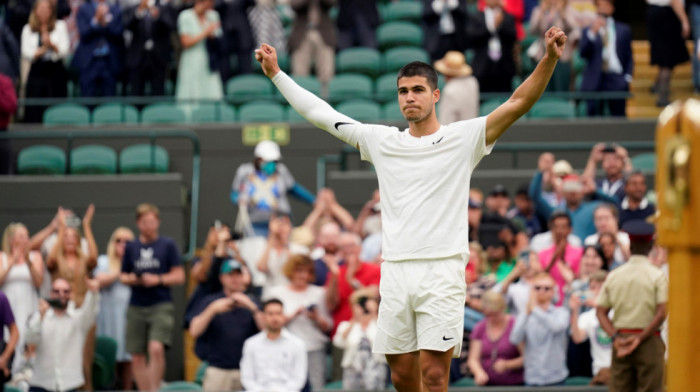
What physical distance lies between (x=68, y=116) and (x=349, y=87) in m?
3.96

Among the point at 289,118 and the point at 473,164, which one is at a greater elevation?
the point at 289,118

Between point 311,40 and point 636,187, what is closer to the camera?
point 636,187

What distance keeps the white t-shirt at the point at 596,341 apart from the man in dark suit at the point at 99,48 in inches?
358

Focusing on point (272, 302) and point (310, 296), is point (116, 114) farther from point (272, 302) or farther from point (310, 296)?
point (272, 302)

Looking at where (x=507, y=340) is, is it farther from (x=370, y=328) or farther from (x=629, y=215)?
(x=629, y=215)

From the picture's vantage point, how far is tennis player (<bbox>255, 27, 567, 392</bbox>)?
5496 mm

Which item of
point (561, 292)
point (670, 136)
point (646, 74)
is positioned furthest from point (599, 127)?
point (670, 136)

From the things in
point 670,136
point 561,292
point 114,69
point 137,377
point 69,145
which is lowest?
point 137,377

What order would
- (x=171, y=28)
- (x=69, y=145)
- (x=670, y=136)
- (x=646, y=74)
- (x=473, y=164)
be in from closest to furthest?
1. (x=670, y=136)
2. (x=473, y=164)
3. (x=69, y=145)
4. (x=171, y=28)
5. (x=646, y=74)

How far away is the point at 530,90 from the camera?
529 centimetres

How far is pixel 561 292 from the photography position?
11.1 m

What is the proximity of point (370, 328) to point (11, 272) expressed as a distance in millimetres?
3859

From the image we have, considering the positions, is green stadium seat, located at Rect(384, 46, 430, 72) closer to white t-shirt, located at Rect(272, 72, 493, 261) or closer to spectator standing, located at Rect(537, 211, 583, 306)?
spectator standing, located at Rect(537, 211, 583, 306)

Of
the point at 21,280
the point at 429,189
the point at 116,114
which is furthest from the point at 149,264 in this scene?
the point at 429,189
